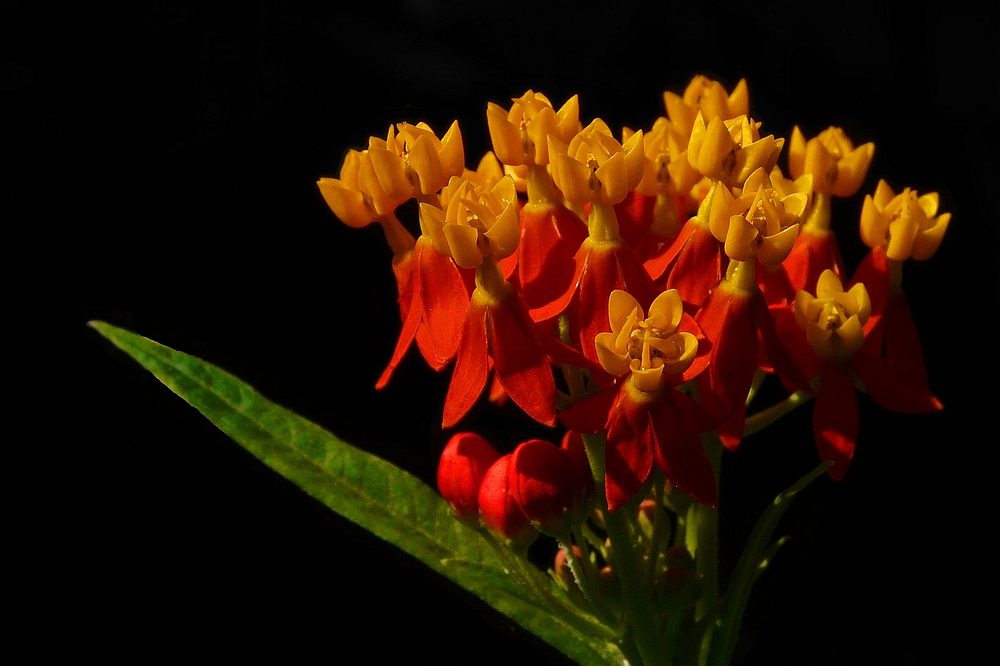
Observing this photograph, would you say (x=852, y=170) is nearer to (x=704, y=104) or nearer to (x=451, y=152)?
(x=704, y=104)

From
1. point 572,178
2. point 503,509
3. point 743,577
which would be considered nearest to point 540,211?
point 572,178

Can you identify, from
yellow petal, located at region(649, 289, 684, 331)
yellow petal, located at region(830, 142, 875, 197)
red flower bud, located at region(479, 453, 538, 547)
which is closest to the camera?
yellow petal, located at region(649, 289, 684, 331)

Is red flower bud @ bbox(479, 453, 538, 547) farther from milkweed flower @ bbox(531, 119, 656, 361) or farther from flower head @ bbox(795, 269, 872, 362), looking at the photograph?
flower head @ bbox(795, 269, 872, 362)

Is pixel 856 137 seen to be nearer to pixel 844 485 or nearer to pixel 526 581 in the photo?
pixel 844 485

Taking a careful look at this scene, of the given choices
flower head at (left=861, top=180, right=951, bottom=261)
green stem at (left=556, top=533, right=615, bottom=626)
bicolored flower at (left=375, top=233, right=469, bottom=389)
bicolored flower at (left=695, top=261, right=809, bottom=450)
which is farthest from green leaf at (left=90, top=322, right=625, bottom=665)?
flower head at (left=861, top=180, right=951, bottom=261)

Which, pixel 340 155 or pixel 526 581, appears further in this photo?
pixel 340 155

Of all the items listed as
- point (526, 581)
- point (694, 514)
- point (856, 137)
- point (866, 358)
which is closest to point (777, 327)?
point (866, 358)
